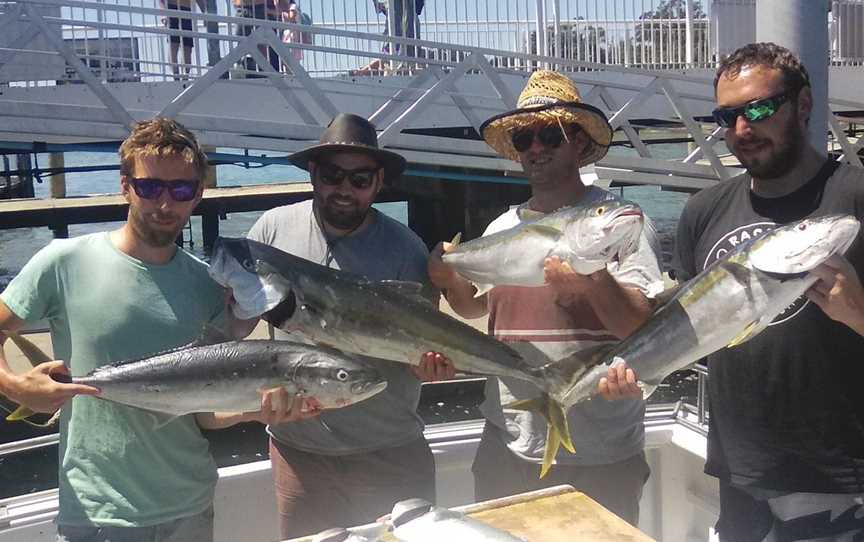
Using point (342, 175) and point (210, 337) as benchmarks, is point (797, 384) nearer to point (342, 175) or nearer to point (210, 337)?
point (342, 175)

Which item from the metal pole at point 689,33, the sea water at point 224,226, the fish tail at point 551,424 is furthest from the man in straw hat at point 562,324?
the metal pole at point 689,33

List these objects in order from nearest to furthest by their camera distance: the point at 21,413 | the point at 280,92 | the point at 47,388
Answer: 1. the point at 47,388
2. the point at 21,413
3. the point at 280,92

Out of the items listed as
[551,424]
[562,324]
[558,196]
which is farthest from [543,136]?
[551,424]

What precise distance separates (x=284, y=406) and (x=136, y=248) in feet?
2.66

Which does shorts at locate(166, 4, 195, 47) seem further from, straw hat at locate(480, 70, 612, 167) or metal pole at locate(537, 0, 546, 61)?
straw hat at locate(480, 70, 612, 167)

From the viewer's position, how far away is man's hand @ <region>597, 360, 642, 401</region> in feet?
10.3

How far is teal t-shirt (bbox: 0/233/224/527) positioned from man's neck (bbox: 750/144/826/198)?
219cm

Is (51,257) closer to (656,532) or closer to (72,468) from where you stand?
(72,468)

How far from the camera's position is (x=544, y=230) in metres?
3.20

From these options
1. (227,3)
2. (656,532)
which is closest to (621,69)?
(227,3)

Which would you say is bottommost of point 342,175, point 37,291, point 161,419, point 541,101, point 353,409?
point 353,409

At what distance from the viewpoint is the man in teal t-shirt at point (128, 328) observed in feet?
10.1

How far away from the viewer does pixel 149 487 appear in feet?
10.2

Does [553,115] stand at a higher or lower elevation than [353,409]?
higher
